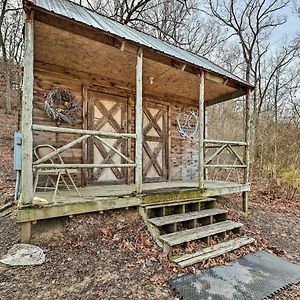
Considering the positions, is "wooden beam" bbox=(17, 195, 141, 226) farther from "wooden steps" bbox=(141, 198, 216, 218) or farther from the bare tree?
the bare tree

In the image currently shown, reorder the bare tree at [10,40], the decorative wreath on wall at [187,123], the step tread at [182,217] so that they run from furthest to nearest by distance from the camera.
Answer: the bare tree at [10,40] → the decorative wreath on wall at [187,123] → the step tread at [182,217]

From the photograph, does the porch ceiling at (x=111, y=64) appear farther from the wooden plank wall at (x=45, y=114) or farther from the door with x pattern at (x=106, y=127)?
the door with x pattern at (x=106, y=127)

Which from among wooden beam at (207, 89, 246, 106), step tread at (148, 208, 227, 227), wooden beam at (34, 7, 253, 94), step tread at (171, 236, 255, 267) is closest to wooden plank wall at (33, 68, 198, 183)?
wooden beam at (207, 89, 246, 106)

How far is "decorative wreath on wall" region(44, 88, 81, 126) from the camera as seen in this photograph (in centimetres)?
484

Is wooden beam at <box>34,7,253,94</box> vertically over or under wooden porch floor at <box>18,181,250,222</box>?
over

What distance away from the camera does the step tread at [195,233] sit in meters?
3.44

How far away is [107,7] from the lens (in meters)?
13.5

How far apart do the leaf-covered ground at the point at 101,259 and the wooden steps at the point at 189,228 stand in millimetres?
107

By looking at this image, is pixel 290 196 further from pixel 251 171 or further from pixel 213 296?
pixel 213 296

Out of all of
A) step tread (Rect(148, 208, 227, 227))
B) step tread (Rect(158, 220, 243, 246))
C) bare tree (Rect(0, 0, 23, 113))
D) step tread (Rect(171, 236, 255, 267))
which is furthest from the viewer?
bare tree (Rect(0, 0, 23, 113))

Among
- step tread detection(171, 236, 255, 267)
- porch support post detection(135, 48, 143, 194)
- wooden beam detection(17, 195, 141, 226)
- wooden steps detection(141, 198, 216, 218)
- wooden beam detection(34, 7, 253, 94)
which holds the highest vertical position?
wooden beam detection(34, 7, 253, 94)

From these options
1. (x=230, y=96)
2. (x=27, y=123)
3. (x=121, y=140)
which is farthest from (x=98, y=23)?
(x=230, y=96)

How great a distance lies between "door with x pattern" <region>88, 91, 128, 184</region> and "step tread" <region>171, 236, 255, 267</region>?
9.31ft

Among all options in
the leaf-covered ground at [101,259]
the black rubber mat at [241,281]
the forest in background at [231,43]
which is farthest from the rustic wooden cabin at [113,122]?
the forest in background at [231,43]
